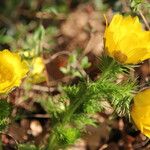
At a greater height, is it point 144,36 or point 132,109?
point 144,36

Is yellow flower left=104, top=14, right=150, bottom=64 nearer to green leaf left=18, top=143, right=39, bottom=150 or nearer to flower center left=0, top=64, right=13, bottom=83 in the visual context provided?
flower center left=0, top=64, right=13, bottom=83

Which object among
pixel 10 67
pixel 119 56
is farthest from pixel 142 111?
pixel 10 67

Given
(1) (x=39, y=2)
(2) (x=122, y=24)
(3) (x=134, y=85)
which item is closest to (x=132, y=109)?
(3) (x=134, y=85)

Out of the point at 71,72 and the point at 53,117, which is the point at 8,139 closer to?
the point at 53,117

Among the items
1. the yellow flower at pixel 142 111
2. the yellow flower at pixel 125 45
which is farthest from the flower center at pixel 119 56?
the yellow flower at pixel 142 111

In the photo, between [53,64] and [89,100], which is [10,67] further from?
[53,64]

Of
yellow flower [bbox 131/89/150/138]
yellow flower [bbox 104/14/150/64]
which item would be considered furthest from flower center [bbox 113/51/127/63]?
yellow flower [bbox 131/89/150/138]
